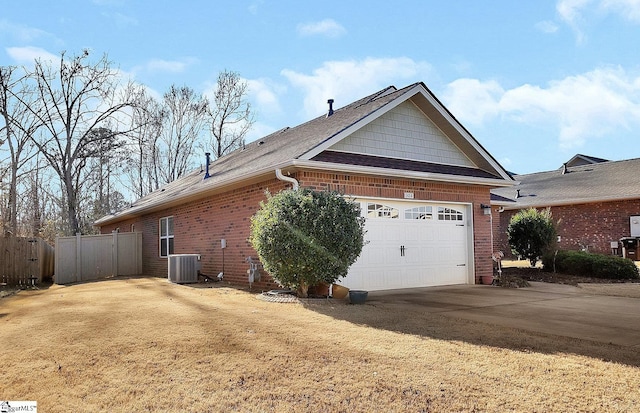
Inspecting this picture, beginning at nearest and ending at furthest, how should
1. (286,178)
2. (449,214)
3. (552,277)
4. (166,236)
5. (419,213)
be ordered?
1. (286,178)
2. (419,213)
3. (449,214)
4. (552,277)
5. (166,236)

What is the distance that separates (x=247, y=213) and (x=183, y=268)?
2.80 metres

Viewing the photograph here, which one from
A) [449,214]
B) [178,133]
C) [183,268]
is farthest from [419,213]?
[178,133]

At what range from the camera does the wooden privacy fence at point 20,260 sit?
48.9 feet

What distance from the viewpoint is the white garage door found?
11.3 meters

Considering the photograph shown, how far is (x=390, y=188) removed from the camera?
1156cm

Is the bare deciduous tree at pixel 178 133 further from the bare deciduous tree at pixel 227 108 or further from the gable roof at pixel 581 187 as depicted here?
the gable roof at pixel 581 187

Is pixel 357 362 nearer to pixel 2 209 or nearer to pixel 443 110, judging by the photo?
pixel 443 110

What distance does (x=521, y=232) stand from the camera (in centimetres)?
1734

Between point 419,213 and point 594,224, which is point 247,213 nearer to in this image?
point 419,213

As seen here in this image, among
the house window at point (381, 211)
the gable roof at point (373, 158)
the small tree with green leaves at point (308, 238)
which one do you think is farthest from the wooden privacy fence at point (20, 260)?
the house window at point (381, 211)

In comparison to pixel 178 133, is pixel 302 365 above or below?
below

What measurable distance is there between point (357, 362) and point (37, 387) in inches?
116

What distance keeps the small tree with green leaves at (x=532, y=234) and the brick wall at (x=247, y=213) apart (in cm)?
431

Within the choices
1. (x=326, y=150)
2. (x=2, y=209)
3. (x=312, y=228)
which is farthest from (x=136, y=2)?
(x=2, y=209)
